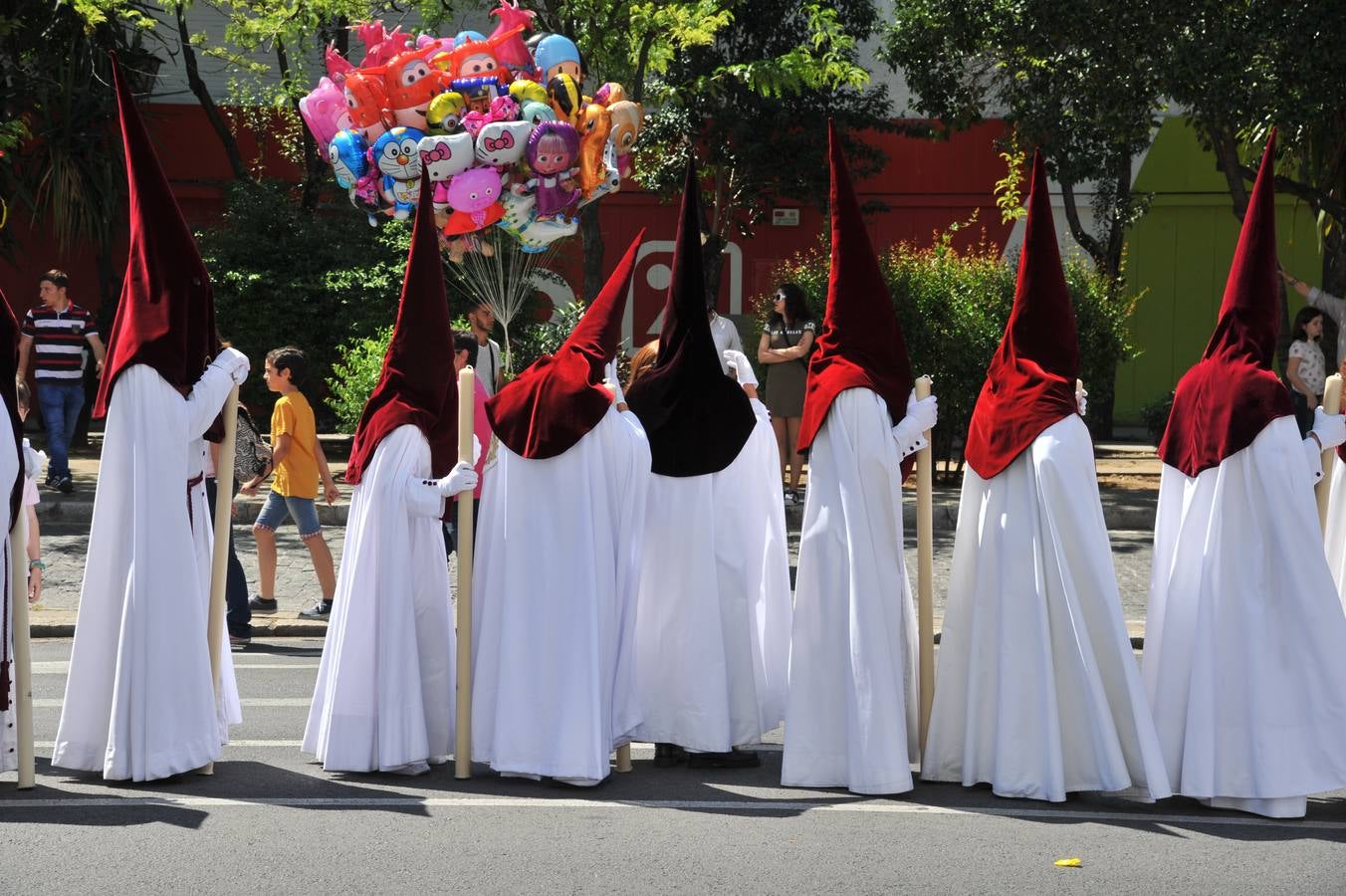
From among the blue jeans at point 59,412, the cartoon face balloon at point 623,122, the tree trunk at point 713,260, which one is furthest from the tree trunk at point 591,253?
the blue jeans at point 59,412

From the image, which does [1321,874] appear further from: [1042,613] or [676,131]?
[676,131]

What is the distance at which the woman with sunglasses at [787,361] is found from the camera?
45.4ft

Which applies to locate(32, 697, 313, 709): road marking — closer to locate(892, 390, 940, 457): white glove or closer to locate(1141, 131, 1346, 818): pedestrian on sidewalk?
locate(892, 390, 940, 457): white glove

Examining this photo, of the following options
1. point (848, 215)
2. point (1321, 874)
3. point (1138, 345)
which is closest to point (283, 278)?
point (1138, 345)

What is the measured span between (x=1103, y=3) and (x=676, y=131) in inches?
309

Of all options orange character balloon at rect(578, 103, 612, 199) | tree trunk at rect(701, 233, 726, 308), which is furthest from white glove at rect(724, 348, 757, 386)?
tree trunk at rect(701, 233, 726, 308)

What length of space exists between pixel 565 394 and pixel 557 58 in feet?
26.2

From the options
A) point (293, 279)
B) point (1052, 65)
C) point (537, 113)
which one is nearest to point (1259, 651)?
point (537, 113)

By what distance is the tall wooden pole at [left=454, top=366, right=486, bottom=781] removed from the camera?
6504 mm

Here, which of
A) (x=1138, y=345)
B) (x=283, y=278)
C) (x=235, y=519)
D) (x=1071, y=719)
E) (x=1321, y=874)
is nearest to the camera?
(x=1321, y=874)

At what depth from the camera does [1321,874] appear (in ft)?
17.6

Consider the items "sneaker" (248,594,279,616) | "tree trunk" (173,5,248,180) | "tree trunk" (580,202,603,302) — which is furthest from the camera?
"tree trunk" (173,5,248,180)

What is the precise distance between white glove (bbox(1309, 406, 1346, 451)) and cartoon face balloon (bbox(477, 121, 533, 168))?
320 inches

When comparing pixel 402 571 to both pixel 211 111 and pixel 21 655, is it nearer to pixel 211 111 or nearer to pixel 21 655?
pixel 21 655
